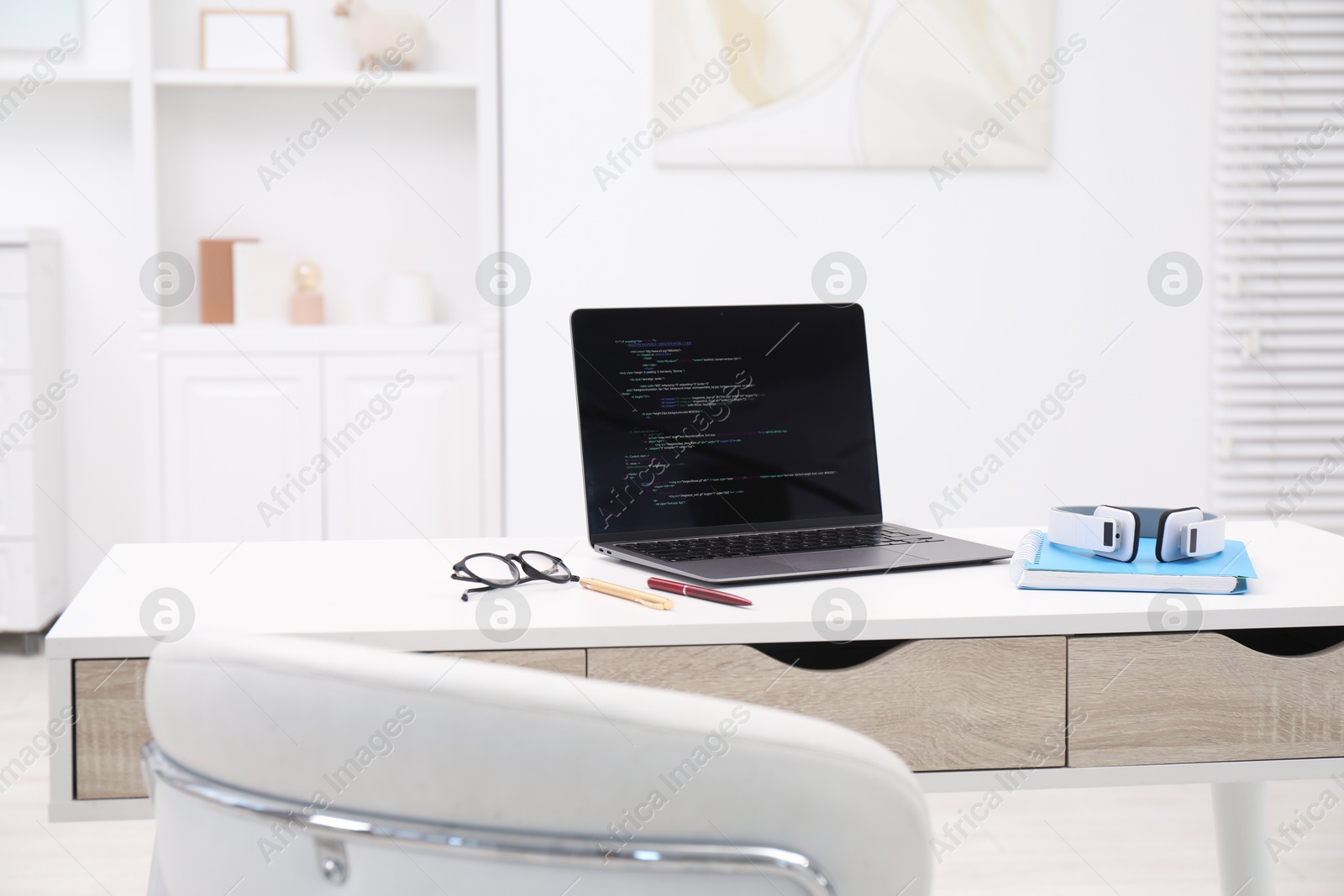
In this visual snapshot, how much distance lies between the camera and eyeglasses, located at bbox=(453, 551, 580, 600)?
4.17 ft

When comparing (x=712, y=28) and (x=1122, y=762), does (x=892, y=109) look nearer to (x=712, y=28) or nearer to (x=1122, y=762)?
(x=712, y=28)

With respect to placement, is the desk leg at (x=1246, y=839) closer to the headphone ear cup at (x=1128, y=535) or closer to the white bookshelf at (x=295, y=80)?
the headphone ear cup at (x=1128, y=535)

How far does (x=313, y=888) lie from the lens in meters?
0.61

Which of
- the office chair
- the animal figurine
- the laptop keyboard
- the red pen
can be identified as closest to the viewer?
the office chair

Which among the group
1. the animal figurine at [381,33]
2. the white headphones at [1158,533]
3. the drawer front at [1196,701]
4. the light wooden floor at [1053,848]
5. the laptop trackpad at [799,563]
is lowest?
the light wooden floor at [1053,848]

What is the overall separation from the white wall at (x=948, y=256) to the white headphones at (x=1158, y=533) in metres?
1.78

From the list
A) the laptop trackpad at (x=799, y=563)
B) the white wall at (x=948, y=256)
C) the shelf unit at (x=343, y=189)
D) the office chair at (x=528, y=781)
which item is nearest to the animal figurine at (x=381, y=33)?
the shelf unit at (x=343, y=189)

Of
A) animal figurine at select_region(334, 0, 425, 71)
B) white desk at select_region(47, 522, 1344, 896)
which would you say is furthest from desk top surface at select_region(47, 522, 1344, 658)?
animal figurine at select_region(334, 0, 425, 71)

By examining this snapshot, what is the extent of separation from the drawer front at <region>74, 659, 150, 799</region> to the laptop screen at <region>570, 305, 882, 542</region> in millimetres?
534

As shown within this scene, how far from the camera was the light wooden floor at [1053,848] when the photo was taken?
6.68ft

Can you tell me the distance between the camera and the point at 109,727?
1090 millimetres

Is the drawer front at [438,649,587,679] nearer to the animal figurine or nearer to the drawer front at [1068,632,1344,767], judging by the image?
the drawer front at [1068,632,1344,767]

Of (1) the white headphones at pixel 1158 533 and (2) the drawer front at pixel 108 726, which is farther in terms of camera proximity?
(1) the white headphones at pixel 1158 533

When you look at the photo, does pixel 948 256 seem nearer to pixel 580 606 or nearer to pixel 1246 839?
pixel 1246 839
